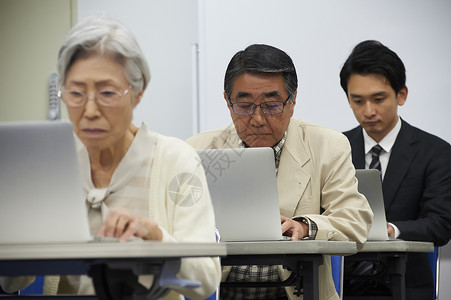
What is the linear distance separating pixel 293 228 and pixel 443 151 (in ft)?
4.92

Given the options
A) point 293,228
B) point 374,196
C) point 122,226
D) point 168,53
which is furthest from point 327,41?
point 122,226

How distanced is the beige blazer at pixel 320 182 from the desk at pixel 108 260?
3.49 ft

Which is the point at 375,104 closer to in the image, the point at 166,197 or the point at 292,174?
the point at 292,174

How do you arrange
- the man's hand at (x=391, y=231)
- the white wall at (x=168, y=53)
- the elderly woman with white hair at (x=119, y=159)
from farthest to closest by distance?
the white wall at (x=168, y=53), the man's hand at (x=391, y=231), the elderly woman with white hair at (x=119, y=159)

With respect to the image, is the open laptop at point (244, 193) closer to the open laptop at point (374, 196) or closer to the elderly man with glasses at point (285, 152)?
the elderly man with glasses at point (285, 152)

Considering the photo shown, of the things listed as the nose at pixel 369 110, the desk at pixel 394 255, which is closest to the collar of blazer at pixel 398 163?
the nose at pixel 369 110

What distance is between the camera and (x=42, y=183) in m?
1.06

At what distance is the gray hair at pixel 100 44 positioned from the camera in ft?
3.92

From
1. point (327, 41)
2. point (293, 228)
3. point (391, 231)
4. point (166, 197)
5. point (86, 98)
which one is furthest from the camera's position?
point (327, 41)

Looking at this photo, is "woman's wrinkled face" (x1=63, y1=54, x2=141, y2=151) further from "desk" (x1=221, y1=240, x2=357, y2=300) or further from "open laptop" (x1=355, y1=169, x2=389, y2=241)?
"open laptop" (x1=355, y1=169, x2=389, y2=241)

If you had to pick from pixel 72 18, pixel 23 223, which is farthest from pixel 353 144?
pixel 23 223

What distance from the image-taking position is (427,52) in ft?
13.6

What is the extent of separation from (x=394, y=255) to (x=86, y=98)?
5.19 feet

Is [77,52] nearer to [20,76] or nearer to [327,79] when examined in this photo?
[327,79]
